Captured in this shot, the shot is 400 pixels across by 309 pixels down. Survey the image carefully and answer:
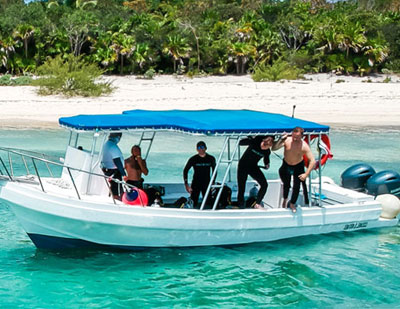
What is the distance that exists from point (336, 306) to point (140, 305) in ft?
7.57

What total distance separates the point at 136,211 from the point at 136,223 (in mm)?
159

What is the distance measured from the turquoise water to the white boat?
24 centimetres

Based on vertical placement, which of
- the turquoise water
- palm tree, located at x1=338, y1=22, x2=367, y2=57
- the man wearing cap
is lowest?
the turquoise water

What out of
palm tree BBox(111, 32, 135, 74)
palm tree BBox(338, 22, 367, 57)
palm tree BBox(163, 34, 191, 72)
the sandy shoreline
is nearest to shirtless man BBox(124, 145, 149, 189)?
the sandy shoreline

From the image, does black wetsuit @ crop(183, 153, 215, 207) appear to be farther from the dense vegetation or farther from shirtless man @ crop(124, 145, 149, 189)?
the dense vegetation

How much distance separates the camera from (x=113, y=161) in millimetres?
8805

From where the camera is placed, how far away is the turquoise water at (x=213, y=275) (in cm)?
760

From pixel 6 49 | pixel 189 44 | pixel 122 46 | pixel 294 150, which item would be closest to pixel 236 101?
pixel 122 46

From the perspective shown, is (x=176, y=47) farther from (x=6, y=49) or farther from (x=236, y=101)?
(x=236, y=101)

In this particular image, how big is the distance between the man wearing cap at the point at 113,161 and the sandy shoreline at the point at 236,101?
14.6 metres

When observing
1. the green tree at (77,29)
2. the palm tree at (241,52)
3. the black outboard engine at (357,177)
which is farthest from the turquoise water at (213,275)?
the green tree at (77,29)

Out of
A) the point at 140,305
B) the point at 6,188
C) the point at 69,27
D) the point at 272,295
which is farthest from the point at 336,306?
the point at 69,27

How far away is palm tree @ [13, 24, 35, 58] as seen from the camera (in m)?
38.1

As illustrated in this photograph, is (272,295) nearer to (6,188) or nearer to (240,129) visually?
(240,129)
